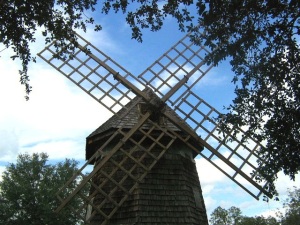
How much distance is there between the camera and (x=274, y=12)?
623cm

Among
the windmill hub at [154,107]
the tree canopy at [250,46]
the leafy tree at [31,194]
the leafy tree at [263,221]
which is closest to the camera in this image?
the tree canopy at [250,46]

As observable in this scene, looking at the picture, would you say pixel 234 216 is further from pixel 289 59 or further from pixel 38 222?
pixel 289 59

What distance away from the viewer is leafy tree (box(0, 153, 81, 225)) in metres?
25.4

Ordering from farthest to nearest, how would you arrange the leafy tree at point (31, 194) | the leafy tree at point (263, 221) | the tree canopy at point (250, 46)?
Result: the leafy tree at point (263, 221) → the leafy tree at point (31, 194) → the tree canopy at point (250, 46)

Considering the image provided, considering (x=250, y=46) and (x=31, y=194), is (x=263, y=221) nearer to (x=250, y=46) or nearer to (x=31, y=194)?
(x=31, y=194)

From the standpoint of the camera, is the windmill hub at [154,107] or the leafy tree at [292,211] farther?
the leafy tree at [292,211]

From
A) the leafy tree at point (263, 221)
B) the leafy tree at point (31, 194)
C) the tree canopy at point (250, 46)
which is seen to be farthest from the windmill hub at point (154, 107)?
the leafy tree at point (263, 221)

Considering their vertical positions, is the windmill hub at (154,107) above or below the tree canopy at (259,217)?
below

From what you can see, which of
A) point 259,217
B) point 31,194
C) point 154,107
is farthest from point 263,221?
point 154,107

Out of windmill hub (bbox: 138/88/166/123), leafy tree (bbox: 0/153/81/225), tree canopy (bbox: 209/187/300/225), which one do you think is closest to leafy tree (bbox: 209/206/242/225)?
tree canopy (bbox: 209/187/300/225)

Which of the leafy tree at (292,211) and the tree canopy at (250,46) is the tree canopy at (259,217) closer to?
the leafy tree at (292,211)

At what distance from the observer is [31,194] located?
26.7m

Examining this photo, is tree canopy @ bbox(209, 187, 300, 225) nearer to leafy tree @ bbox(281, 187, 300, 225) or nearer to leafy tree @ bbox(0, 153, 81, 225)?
leafy tree @ bbox(281, 187, 300, 225)

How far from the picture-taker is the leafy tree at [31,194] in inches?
1001
